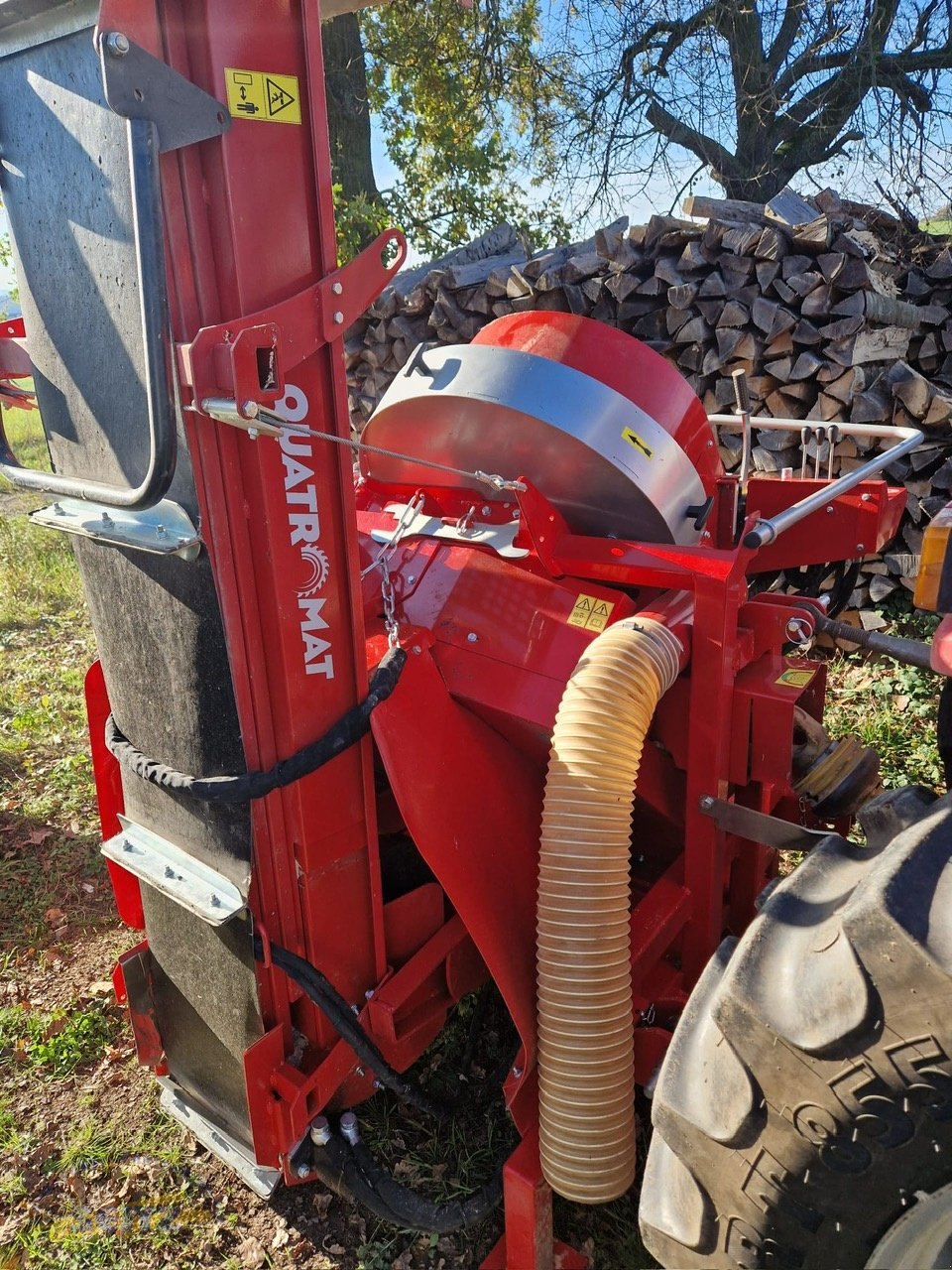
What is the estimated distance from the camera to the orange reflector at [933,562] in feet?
6.19

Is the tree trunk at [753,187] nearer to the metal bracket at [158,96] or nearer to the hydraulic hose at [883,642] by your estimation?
the hydraulic hose at [883,642]

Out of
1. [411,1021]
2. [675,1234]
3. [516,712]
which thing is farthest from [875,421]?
[675,1234]

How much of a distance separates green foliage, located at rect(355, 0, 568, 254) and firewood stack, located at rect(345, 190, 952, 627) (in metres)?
5.56

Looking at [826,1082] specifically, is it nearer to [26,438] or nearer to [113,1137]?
[113,1137]

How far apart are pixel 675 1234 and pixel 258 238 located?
187 centimetres

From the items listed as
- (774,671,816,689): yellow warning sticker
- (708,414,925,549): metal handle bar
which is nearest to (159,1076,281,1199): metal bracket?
(774,671,816,689): yellow warning sticker

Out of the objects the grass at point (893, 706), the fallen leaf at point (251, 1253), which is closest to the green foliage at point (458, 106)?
the grass at point (893, 706)

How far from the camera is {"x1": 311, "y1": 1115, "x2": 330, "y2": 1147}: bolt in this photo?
7.25ft

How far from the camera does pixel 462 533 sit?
2461mm

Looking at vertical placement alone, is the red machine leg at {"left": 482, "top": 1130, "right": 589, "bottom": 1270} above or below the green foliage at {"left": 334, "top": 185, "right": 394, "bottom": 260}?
below

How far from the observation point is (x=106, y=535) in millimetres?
1835

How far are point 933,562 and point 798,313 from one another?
359 cm

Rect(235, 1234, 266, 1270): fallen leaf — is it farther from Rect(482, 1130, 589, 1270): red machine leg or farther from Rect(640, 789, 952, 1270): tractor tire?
Rect(640, 789, 952, 1270): tractor tire

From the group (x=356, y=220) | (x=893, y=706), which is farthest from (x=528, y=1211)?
(x=356, y=220)
